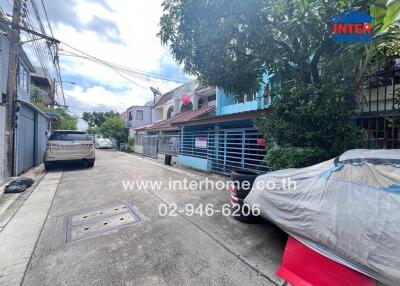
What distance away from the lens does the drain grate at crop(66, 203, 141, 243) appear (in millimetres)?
3631

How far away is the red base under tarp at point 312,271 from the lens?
2013 millimetres

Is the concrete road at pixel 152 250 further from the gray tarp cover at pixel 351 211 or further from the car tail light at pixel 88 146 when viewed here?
the car tail light at pixel 88 146

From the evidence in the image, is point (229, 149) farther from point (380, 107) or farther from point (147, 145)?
point (147, 145)

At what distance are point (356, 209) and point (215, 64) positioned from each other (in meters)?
3.60

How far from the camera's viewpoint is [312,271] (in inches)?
91.4

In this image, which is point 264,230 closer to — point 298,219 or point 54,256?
point 298,219

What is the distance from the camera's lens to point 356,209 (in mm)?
1957

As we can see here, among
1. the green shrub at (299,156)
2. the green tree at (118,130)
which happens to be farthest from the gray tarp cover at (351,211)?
the green tree at (118,130)

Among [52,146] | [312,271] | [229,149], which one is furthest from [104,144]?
[312,271]

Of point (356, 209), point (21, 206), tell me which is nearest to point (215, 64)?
point (356, 209)

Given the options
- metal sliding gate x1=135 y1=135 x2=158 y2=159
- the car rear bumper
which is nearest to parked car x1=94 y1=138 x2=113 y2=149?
metal sliding gate x1=135 y1=135 x2=158 y2=159

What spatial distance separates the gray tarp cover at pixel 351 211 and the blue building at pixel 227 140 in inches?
147

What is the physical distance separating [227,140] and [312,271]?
6785mm

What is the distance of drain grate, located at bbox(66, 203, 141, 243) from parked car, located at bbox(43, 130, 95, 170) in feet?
18.0
